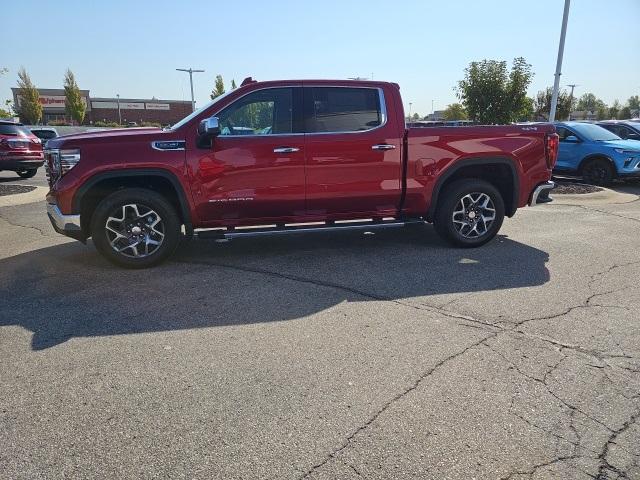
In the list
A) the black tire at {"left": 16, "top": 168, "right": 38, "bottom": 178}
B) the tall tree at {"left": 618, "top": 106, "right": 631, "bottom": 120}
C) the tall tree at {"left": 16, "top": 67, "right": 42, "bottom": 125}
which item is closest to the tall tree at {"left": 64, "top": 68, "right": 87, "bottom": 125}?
the tall tree at {"left": 16, "top": 67, "right": 42, "bottom": 125}

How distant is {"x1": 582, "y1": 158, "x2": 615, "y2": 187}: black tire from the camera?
40.1 feet

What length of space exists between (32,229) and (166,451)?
260 inches

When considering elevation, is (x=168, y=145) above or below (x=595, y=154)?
above

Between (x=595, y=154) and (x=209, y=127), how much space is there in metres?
11.0

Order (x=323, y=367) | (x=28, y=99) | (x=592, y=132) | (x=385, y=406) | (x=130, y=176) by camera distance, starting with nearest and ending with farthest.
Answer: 1. (x=385, y=406)
2. (x=323, y=367)
3. (x=130, y=176)
4. (x=592, y=132)
5. (x=28, y=99)

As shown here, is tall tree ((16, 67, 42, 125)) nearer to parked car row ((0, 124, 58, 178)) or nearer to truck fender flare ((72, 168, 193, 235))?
parked car row ((0, 124, 58, 178))

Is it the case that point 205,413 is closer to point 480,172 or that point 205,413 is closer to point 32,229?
point 480,172

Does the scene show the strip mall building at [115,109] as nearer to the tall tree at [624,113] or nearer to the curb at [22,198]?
the curb at [22,198]

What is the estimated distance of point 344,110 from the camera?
5828 millimetres

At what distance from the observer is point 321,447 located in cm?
253

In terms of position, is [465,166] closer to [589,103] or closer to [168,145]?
[168,145]

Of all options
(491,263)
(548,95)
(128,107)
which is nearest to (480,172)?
(491,263)

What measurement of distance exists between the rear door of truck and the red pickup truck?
0.01 m

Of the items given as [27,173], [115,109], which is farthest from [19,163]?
[115,109]
